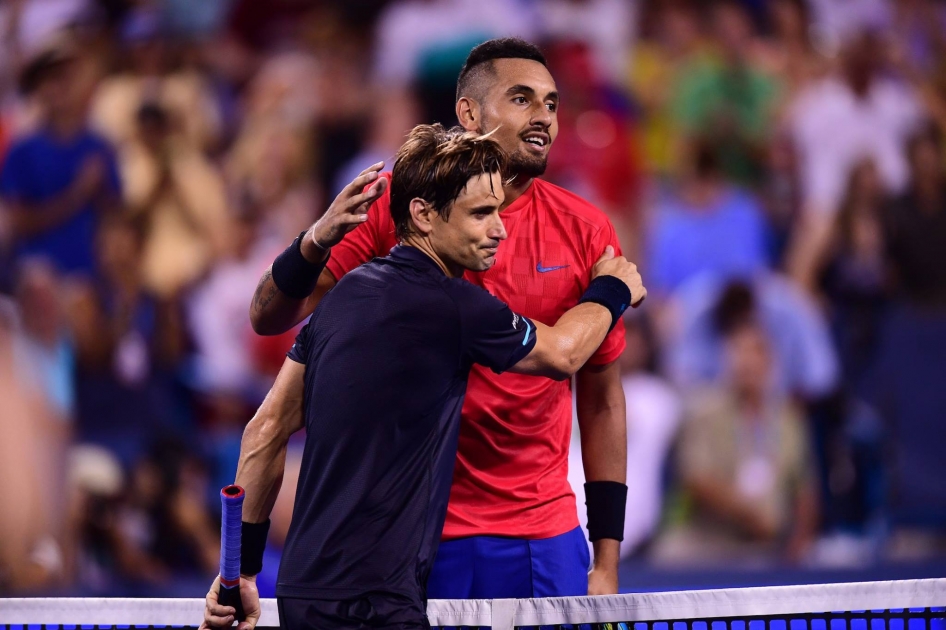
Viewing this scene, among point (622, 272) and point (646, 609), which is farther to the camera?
point (622, 272)

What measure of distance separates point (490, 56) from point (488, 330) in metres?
1.08

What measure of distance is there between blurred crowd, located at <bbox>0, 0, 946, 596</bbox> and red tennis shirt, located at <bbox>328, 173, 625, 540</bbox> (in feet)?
13.9

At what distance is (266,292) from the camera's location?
2768 millimetres

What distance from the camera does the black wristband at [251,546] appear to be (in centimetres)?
264

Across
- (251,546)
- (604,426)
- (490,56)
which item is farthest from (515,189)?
(251,546)

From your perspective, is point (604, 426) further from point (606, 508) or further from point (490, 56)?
point (490, 56)

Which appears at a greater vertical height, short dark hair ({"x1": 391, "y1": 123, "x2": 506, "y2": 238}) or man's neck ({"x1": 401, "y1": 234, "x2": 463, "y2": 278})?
short dark hair ({"x1": 391, "y1": 123, "x2": 506, "y2": 238})

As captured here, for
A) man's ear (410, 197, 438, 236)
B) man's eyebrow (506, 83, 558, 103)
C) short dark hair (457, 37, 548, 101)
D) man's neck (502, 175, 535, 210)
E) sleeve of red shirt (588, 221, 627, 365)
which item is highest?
short dark hair (457, 37, 548, 101)

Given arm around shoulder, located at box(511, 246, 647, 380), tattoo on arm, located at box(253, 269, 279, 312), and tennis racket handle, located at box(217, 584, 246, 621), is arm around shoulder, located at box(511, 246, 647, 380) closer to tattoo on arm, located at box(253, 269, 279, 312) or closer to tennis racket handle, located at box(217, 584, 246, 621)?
tattoo on arm, located at box(253, 269, 279, 312)

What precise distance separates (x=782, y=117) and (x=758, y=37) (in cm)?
61

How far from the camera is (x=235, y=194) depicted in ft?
24.5

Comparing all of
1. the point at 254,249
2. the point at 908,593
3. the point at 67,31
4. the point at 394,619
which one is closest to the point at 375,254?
the point at 394,619

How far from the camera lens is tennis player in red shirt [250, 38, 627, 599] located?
9.17 feet

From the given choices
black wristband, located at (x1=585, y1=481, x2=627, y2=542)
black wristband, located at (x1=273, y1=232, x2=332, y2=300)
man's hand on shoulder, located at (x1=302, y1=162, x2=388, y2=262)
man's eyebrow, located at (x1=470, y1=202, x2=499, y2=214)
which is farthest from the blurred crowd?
man's eyebrow, located at (x1=470, y1=202, x2=499, y2=214)
